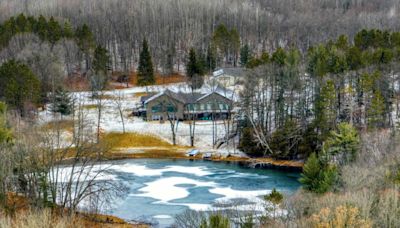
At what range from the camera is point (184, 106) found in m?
69.9

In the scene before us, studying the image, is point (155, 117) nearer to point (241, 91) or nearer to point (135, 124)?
point (135, 124)

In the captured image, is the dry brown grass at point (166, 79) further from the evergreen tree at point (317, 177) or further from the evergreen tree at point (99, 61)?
the evergreen tree at point (317, 177)

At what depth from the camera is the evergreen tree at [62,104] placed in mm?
66113

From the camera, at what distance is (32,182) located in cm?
3031

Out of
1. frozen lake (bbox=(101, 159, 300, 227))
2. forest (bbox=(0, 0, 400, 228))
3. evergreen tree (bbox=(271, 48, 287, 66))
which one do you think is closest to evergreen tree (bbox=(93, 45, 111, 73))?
forest (bbox=(0, 0, 400, 228))

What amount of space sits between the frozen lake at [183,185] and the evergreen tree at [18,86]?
16711 mm

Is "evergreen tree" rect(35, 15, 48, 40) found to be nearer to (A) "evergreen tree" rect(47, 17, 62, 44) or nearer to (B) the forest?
(B) the forest

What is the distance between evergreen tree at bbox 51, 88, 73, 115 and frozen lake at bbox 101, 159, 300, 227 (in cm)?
1420

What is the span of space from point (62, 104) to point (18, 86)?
212 inches

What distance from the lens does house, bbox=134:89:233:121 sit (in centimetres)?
6888

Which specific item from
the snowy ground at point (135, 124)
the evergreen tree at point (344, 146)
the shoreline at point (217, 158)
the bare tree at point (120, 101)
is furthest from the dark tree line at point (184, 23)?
the evergreen tree at point (344, 146)

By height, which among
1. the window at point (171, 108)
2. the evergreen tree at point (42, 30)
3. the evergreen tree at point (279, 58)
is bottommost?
the window at point (171, 108)

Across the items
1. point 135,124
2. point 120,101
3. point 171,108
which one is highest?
point 120,101

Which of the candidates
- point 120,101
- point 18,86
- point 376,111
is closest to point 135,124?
point 120,101
